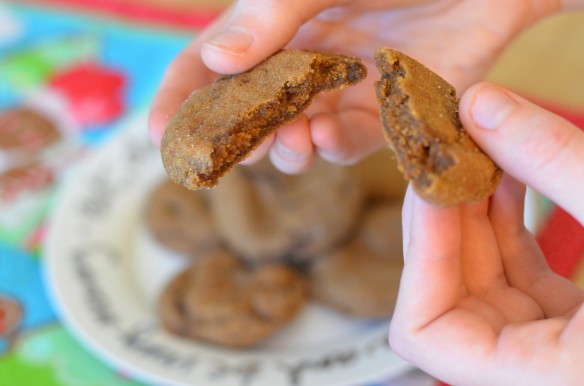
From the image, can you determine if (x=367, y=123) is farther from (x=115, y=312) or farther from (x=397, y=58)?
(x=115, y=312)

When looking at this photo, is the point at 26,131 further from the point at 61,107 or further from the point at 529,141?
the point at 529,141

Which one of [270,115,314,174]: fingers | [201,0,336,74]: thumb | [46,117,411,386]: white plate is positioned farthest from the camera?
[46,117,411,386]: white plate

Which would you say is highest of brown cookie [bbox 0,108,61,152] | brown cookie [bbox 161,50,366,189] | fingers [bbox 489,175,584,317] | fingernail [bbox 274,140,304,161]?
brown cookie [bbox 161,50,366,189]

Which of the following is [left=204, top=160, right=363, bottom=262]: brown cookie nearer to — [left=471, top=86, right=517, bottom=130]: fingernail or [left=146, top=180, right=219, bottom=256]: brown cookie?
[left=146, top=180, right=219, bottom=256]: brown cookie

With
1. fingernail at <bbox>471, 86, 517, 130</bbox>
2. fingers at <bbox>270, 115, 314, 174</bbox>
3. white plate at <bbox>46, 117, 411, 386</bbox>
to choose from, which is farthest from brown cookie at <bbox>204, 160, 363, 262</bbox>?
fingernail at <bbox>471, 86, 517, 130</bbox>

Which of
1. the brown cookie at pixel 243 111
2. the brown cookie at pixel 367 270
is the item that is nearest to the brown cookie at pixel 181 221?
the brown cookie at pixel 367 270

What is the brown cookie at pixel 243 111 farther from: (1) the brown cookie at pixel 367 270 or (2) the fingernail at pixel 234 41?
(1) the brown cookie at pixel 367 270
